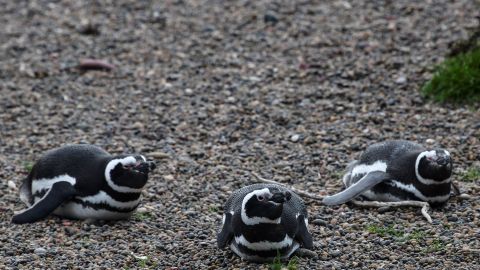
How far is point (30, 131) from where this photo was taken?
26.1ft

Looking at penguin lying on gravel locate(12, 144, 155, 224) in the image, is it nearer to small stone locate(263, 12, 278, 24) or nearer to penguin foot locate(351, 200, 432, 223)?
penguin foot locate(351, 200, 432, 223)

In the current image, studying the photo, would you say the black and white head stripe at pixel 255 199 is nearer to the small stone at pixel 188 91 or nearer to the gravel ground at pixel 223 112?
the gravel ground at pixel 223 112

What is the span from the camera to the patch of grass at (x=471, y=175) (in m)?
6.55

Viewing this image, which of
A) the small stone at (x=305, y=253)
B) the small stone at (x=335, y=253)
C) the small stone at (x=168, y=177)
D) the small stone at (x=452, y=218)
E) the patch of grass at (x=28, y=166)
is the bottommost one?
the patch of grass at (x=28, y=166)

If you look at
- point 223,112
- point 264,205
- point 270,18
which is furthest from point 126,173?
point 270,18

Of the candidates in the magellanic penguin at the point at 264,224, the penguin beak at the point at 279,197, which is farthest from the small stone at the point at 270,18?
the penguin beak at the point at 279,197

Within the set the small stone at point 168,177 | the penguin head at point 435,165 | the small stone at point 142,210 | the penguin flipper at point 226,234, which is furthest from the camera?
the small stone at point 168,177

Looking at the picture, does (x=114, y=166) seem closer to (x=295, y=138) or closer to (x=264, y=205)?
(x=264, y=205)

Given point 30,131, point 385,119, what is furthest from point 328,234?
point 30,131

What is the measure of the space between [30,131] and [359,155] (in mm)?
2650

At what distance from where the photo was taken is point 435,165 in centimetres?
594

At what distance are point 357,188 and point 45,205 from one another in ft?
6.06

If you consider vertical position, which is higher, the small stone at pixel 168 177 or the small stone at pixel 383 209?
the small stone at pixel 383 209

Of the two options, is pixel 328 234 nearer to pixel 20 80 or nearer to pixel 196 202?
pixel 196 202
